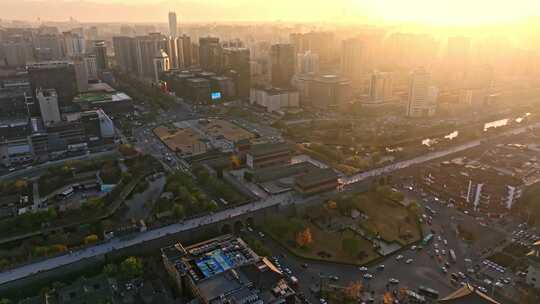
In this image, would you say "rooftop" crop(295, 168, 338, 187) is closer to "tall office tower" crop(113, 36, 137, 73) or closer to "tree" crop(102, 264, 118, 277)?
"tree" crop(102, 264, 118, 277)

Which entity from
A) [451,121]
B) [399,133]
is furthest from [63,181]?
[451,121]

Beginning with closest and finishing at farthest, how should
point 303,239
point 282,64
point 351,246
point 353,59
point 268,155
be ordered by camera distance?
1. point 351,246
2. point 303,239
3. point 268,155
4. point 282,64
5. point 353,59

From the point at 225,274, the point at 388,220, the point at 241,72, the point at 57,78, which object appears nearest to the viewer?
the point at 225,274

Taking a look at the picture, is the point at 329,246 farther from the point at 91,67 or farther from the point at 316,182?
the point at 91,67

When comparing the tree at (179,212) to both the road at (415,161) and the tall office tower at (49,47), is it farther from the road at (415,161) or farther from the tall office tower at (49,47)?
the tall office tower at (49,47)

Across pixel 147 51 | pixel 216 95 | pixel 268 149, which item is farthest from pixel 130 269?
pixel 147 51

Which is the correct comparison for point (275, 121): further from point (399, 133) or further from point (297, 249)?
point (297, 249)
